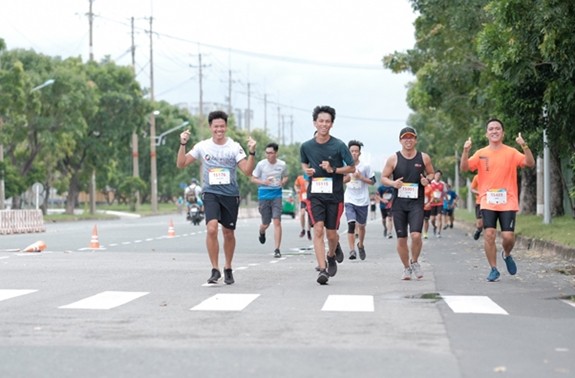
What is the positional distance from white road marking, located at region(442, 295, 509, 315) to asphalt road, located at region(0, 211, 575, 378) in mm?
19

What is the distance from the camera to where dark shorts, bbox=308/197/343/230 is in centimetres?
1473

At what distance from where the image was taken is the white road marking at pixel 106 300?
37.6 ft

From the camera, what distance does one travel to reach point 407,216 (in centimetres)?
1529

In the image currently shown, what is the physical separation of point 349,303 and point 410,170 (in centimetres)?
372

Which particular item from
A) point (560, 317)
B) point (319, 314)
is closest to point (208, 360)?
point (319, 314)

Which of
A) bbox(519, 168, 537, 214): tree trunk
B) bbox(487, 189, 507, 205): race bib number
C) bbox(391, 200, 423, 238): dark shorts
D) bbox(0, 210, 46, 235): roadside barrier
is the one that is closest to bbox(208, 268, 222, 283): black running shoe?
bbox(391, 200, 423, 238): dark shorts

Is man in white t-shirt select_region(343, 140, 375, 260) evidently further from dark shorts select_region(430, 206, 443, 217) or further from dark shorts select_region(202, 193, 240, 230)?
dark shorts select_region(430, 206, 443, 217)

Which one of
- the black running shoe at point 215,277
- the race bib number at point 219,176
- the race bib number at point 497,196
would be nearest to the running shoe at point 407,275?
the race bib number at point 497,196

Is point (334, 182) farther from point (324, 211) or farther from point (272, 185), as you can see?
point (272, 185)

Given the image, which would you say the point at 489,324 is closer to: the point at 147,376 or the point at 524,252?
the point at 147,376

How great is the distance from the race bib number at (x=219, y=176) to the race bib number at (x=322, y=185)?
41.1 inches

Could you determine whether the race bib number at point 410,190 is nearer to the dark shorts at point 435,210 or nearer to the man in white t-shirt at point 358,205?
the man in white t-shirt at point 358,205

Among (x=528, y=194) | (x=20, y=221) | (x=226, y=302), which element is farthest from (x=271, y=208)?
(x=528, y=194)

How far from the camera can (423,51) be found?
40.2 metres
